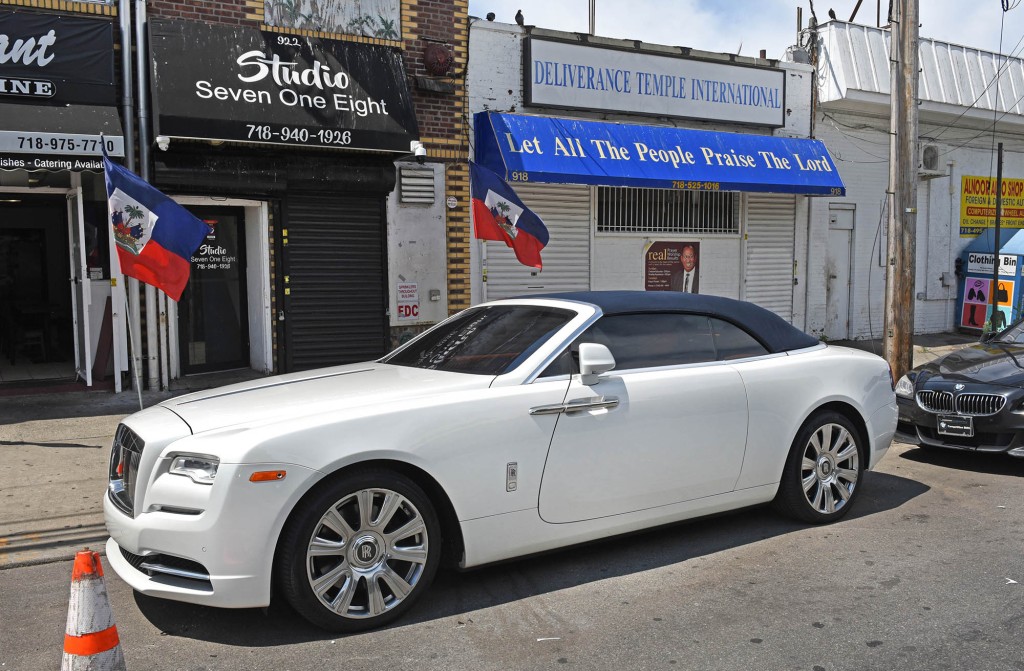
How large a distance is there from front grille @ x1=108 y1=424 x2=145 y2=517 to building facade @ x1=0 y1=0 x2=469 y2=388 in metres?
5.36

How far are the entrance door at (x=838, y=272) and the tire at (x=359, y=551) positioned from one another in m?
12.9

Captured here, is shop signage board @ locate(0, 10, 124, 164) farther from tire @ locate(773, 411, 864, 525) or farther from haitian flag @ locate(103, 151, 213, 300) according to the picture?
tire @ locate(773, 411, 864, 525)

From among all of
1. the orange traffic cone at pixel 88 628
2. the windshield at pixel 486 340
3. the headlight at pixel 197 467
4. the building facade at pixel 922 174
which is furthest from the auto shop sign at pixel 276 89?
the building facade at pixel 922 174

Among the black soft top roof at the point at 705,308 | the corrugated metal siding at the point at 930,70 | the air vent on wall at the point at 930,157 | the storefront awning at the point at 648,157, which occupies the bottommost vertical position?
the black soft top roof at the point at 705,308

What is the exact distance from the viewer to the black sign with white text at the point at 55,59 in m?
8.80

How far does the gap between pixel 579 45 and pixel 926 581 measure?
31.7ft

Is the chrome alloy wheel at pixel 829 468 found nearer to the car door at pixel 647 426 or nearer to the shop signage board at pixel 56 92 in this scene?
the car door at pixel 647 426

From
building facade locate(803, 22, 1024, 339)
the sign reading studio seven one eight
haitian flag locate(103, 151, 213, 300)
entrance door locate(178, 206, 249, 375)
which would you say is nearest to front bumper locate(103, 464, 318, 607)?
haitian flag locate(103, 151, 213, 300)

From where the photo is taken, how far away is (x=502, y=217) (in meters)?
10.6

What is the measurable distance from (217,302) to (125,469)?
7.04 m

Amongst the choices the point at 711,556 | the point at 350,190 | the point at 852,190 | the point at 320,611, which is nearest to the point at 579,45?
the point at 350,190

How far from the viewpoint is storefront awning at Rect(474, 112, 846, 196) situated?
11.7 meters

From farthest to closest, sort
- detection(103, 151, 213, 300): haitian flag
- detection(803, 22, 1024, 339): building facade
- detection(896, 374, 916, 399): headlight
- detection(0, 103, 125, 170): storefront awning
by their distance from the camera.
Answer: detection(803, 22, 1024, 339): building facade → detection(0, 103, 125, 170): storefront awning → detection(896, 374, 916, 399): headlight → detection(103, 151, 213, 300): haitian flag

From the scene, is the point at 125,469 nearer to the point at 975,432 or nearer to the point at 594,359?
the point at 594,359
